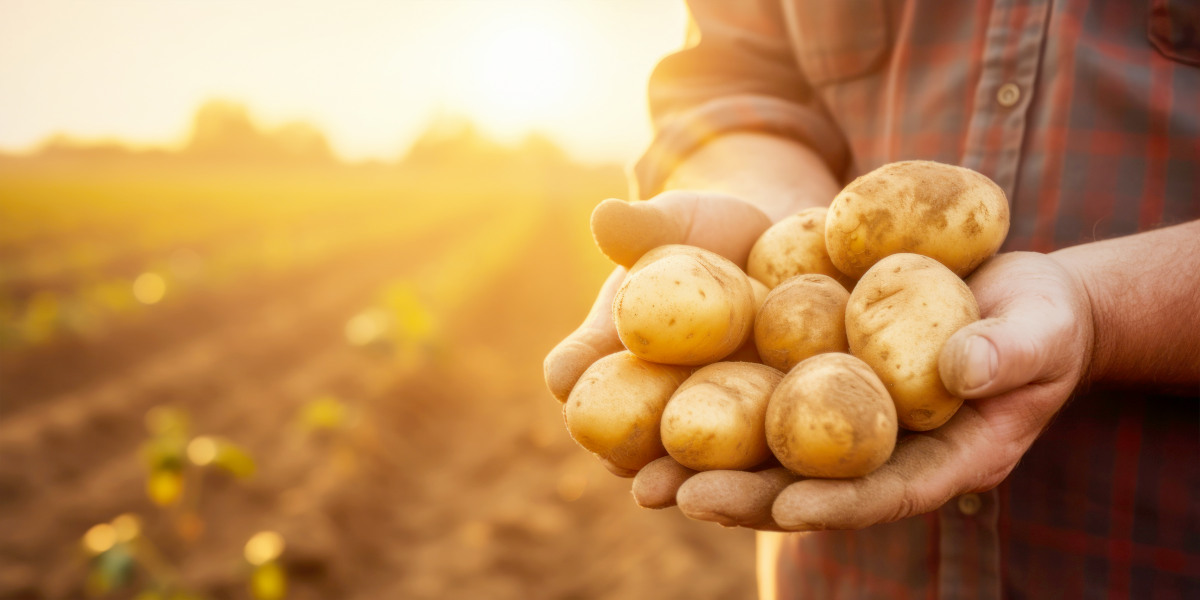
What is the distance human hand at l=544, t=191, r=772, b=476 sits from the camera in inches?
58.6

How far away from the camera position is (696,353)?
144 centimetres

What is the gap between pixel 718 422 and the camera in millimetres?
1258

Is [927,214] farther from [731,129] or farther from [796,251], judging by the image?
[731,129]

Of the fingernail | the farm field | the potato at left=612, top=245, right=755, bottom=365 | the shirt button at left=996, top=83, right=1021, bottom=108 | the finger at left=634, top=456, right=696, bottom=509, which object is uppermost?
the shirt button at left=996, top=83, right=1021, bottom=108

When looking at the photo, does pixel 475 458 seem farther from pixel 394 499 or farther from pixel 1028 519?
pixel 1028 519

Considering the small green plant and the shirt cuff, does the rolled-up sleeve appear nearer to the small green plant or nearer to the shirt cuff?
the shirt cuff

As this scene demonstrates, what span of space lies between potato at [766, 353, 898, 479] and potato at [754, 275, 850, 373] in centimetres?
14

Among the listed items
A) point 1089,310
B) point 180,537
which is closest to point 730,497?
point 1089,310

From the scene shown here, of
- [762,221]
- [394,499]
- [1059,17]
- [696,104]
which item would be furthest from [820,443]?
[394,499]

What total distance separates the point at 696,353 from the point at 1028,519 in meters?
0.78

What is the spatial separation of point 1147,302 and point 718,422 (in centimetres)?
82

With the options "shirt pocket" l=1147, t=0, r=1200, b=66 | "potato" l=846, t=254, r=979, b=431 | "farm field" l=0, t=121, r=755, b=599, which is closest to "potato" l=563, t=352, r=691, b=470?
"potato" l=846, t=254, r=979, b=431

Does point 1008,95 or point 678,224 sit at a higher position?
point 1008,95

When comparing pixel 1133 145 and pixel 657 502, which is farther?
pixel 1133 145
